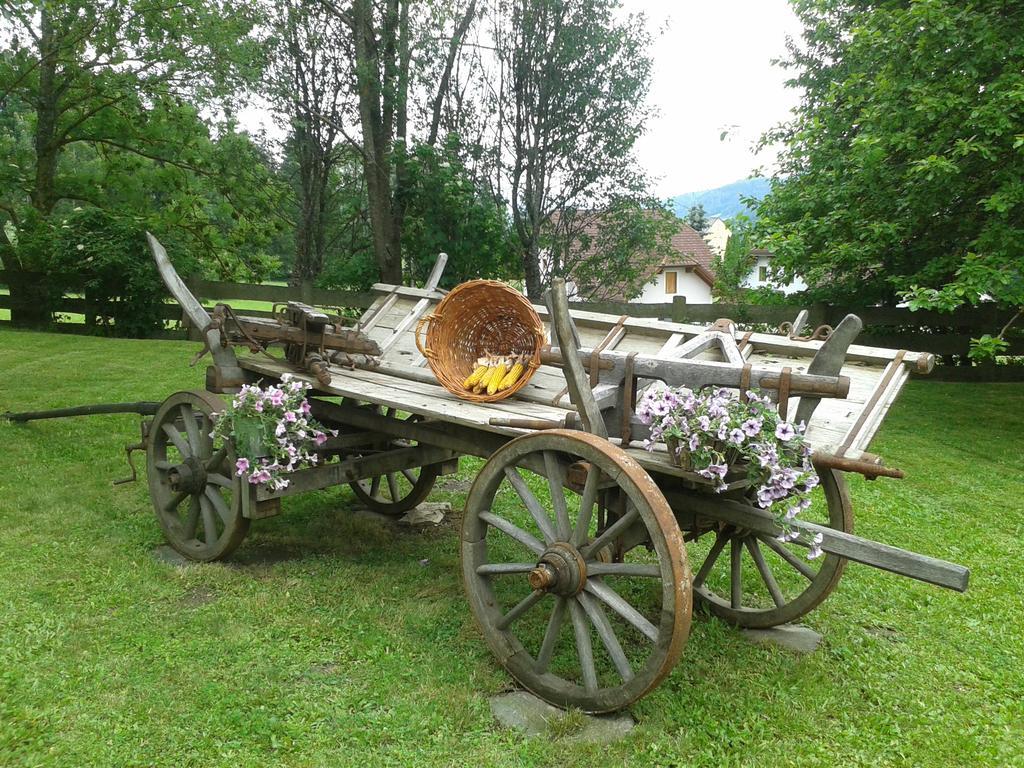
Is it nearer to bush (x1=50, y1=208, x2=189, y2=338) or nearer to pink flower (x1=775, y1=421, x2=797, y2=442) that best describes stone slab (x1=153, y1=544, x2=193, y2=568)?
pink flower (x1=775, y1=421, x2=797, y2=442)

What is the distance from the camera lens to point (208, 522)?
3.98 meters

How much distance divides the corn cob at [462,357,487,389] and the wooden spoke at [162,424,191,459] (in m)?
1.82

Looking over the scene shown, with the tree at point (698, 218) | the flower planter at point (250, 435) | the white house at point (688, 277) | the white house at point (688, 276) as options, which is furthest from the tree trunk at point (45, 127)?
the tree at point (698, 218)

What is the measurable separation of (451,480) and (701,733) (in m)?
3.74

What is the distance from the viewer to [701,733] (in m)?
2.58

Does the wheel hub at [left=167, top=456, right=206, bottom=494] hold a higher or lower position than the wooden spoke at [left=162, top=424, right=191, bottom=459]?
lower

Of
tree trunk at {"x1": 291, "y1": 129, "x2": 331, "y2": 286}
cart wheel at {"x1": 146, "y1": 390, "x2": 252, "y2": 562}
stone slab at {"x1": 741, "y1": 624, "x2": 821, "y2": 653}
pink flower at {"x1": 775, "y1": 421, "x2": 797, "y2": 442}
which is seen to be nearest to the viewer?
pink flower at {"x1": 775, "y1": 421, "x2": 797, "y2": 442}

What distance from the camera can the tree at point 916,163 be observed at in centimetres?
662

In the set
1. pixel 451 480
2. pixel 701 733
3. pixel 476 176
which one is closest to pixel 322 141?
pixel 476 176

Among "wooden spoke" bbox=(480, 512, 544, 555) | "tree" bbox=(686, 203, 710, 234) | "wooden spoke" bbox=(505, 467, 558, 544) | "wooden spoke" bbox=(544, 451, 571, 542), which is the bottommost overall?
"wooden spoke" bbox=(480, 512, 544, 555)

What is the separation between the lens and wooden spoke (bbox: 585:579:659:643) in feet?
7.66

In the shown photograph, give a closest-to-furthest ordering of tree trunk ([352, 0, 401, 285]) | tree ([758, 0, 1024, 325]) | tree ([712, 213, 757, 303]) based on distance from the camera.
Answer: tree ([758, 0, 1024, 325]), tree ([712, 213, 757, 303]), tree trunk ([352, 0, 401, 285])

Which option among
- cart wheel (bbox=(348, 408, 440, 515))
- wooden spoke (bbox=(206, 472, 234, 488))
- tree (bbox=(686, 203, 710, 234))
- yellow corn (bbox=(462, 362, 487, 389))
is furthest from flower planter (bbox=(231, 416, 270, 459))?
tree (bbox=(686, 203, 710, 234))

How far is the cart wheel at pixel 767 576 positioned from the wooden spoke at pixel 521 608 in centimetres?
79
